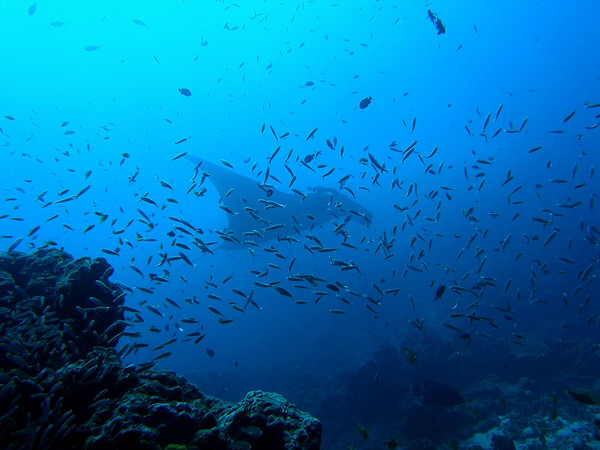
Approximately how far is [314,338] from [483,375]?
44.1 ft

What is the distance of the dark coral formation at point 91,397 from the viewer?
284 cm

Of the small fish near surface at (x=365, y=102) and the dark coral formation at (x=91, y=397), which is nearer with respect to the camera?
the dark coral formation at (x=91, y=397)

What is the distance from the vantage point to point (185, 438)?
2.90m

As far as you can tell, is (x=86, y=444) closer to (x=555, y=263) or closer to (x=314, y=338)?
(x=314, y=338)

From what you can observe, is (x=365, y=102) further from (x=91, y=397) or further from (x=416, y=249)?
(x=416, y=249)

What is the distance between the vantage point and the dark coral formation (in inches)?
112

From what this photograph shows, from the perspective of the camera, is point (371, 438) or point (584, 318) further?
point (584, 318)

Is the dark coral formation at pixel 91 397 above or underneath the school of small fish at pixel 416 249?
underneath

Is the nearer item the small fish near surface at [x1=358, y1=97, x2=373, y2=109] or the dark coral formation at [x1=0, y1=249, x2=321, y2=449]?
the dark coral formation at [x1=0, y1=249, x2=321, y2=449]

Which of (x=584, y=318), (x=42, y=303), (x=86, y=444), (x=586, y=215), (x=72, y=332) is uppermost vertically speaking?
(x=586, y=215)

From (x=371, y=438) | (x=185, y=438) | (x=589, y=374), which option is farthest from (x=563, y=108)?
(x=185, y=438)

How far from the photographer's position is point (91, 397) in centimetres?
375

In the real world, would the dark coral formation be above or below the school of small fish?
below

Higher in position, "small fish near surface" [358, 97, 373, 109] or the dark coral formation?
"small fish near surface" [358, 97, 373, 109]
